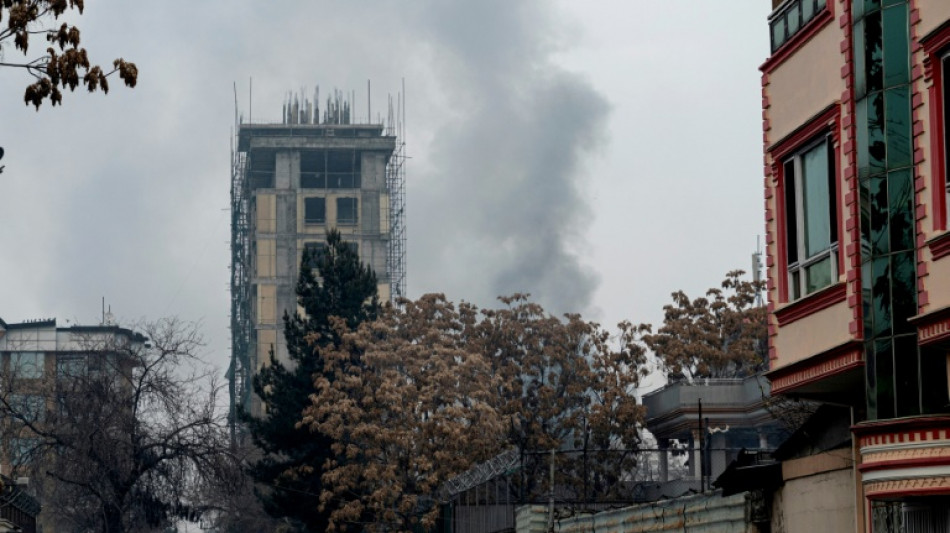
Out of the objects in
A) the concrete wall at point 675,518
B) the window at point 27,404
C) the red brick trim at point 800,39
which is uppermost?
the window at point 27,404

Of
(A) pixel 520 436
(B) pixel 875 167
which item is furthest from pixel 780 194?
(A) pixel 520 436

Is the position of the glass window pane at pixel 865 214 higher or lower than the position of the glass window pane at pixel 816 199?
lower

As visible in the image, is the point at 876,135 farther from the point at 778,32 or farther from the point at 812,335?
the point at 778,32

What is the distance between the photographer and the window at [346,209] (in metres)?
152

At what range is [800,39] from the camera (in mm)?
17891

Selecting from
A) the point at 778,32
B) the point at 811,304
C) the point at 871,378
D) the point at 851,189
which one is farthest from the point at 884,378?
the point at 778,32

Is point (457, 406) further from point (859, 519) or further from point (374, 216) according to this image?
point (374, 216)

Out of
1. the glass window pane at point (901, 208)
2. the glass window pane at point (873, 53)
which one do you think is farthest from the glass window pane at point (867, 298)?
the glass window pane at point (873, 53)

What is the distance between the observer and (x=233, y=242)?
5802 inches

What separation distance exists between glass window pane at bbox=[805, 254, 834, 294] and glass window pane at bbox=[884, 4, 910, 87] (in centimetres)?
232

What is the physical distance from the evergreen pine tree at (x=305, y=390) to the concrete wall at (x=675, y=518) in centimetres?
3443

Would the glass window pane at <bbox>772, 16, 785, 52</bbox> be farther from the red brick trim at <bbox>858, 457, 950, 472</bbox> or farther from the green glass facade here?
the red brick trim at <bbox>858, 457, 950, 472</bbox>

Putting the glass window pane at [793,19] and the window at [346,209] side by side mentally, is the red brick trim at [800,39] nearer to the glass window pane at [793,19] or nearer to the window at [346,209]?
the glass window pane at [793,19]

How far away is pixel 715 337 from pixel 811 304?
48286 mm
